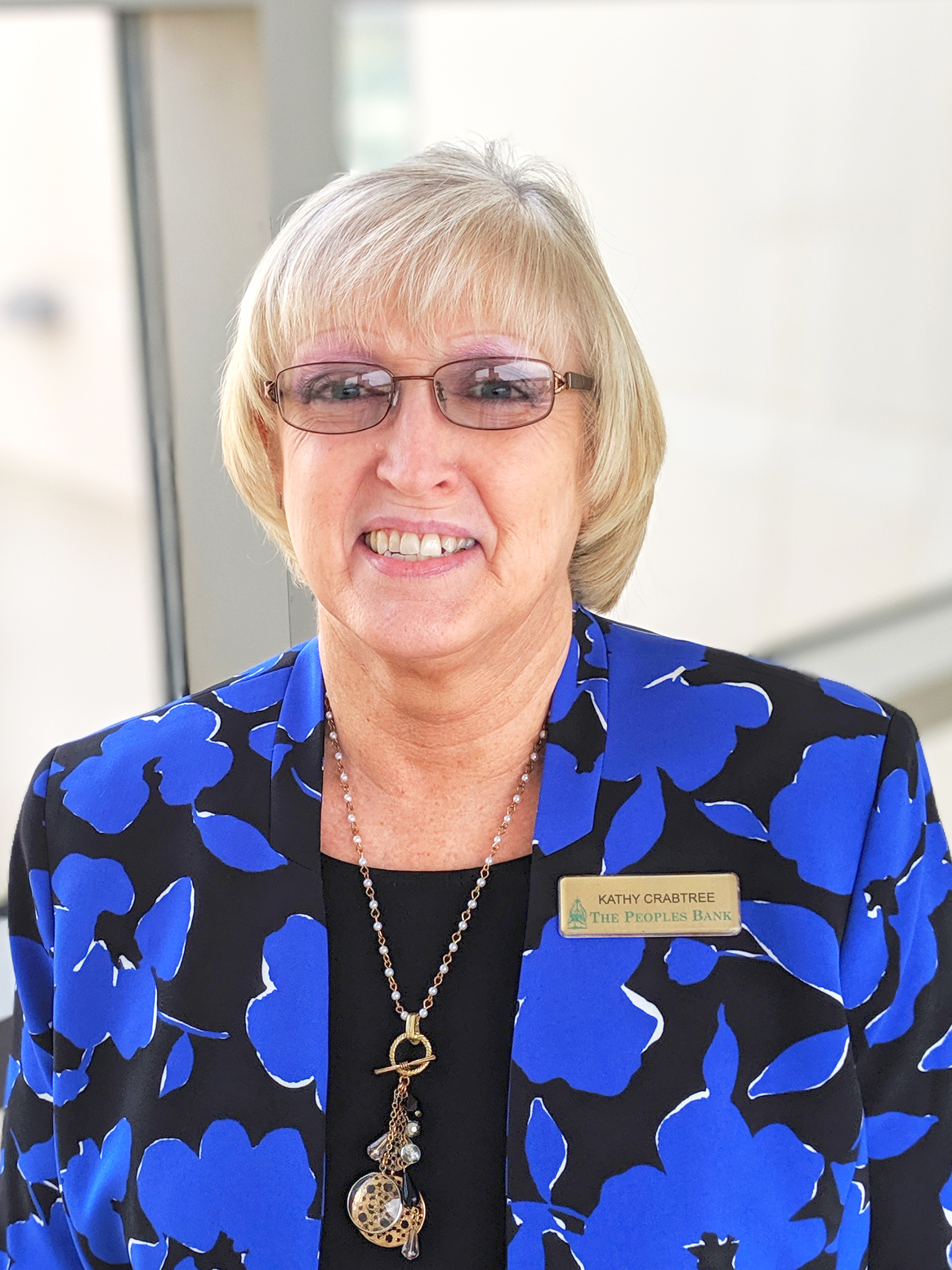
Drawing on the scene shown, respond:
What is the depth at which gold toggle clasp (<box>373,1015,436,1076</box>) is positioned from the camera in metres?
1.25

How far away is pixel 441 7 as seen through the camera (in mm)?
2818

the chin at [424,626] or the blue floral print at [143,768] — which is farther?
the blue floral print at [143,768]

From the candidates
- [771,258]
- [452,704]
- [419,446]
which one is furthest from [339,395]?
[771,258]

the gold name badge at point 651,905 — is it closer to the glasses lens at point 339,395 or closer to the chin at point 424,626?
the chin at point 424,626

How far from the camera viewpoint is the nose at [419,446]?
1.21m

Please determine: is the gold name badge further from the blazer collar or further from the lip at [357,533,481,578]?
the lip at [357,533,481,578]

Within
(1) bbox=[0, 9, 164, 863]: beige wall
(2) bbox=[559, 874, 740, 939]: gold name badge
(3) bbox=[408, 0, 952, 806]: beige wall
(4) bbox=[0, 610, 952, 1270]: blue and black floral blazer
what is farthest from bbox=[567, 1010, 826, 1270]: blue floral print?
(3) bbox=[408, 0, 952, 806]: beige wall

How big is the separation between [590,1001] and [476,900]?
0.57 feet

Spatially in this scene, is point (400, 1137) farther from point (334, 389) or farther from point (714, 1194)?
point (334, 389)

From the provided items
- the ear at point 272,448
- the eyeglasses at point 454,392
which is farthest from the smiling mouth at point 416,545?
the ear at point 272,448

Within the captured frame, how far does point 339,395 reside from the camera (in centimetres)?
124

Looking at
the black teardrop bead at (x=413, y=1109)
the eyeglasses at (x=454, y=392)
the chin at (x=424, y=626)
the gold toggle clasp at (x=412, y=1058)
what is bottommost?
the black teardrop bead at (x=413, y=1109)

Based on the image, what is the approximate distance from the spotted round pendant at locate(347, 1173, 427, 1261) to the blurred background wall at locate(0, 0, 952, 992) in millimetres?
1074

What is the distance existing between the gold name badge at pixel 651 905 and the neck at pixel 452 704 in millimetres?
199
